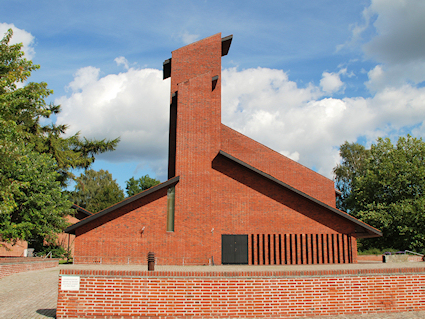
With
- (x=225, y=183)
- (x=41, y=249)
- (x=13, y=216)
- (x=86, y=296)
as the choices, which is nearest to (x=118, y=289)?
(x=86, y=296)

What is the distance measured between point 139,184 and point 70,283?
58899 mm

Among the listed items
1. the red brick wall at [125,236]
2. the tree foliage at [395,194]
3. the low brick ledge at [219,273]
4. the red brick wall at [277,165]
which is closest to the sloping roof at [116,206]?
the red brick wall at [125,236]

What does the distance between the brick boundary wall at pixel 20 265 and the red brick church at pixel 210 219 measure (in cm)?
267

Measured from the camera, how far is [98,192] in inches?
2440

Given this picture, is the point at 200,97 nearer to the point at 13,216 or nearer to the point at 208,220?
the point at 208,220

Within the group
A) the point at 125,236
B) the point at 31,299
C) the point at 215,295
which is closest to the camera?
the point at 215,295

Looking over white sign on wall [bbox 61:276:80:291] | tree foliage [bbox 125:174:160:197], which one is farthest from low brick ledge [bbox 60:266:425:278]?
tree foliage [bbox 125:174:160:197]

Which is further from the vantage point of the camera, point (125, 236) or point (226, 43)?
point (226, 43)

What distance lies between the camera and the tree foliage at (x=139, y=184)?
65312mm

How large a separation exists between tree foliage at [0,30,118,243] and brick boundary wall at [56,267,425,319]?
7.52m

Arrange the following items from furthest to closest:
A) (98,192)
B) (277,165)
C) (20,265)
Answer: (98,192) → (277,165) → (20,265)

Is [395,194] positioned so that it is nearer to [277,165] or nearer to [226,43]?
[277,165]

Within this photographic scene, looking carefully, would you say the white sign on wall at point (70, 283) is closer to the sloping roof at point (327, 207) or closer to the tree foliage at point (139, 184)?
the sloping roof at point (327, 207)

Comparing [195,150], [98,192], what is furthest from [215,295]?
[98,192]
